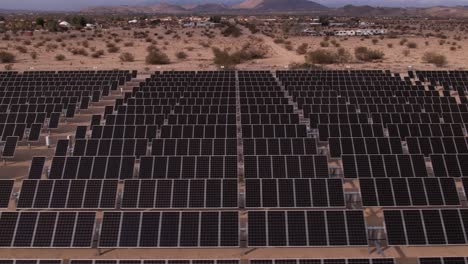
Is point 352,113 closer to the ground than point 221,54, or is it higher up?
closer to the ground

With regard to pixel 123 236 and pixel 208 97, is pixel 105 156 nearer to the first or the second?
pixel 123 236

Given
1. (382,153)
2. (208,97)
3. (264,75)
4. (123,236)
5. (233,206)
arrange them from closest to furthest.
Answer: (123,236) → (233,206) → (382,153) → (208,97) → (264,75)

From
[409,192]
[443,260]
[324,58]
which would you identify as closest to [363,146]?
[409,192]

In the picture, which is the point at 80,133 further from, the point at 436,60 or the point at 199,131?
the point at 436,60

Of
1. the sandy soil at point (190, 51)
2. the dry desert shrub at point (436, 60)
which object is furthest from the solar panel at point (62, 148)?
the dry desert shrub at point (436, 60)

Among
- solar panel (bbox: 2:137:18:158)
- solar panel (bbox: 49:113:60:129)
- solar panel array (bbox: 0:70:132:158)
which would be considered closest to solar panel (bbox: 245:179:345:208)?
solar panel (bbox: 2:137:18:158)

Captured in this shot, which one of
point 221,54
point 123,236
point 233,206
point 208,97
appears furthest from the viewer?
point 221,54

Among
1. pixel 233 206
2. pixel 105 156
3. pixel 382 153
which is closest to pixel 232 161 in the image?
pixel 233 206
